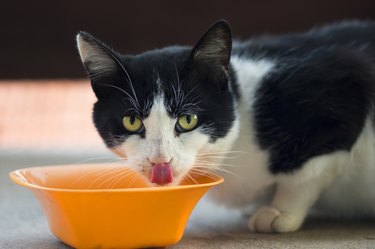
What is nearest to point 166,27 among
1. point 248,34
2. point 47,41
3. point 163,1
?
point 163,1

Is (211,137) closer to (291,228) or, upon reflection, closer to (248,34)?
(291,228)

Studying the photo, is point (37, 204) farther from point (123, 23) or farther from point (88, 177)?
point (123, 23)

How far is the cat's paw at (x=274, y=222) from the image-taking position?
1.40 m

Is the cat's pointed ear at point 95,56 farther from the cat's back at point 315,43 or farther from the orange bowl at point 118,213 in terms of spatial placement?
the cat's back at point 315,43

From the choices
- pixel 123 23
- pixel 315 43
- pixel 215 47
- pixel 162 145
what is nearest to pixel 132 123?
pixel 162 145

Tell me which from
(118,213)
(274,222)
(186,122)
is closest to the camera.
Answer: (118,213)

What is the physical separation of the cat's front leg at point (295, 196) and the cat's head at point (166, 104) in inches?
7.8

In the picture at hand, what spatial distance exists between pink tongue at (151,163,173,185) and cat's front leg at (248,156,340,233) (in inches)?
14.0

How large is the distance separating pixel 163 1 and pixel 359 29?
4.11 ft

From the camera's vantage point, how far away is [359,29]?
164cm

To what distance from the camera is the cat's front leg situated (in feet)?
4.59

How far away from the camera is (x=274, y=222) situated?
1405 mm

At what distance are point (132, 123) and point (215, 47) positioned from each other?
264 millimetres

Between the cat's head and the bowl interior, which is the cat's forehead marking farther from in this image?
the bowl interior
